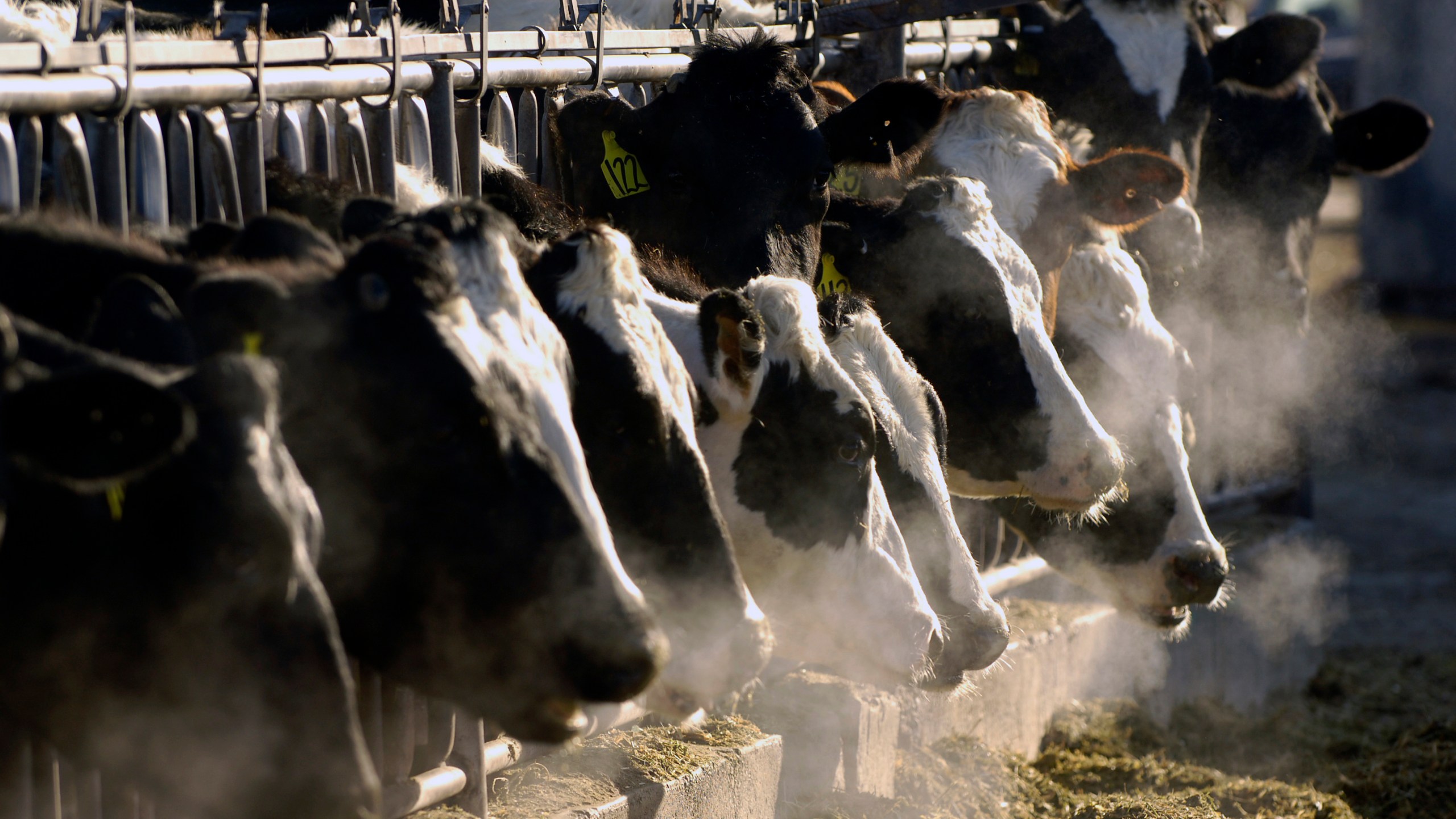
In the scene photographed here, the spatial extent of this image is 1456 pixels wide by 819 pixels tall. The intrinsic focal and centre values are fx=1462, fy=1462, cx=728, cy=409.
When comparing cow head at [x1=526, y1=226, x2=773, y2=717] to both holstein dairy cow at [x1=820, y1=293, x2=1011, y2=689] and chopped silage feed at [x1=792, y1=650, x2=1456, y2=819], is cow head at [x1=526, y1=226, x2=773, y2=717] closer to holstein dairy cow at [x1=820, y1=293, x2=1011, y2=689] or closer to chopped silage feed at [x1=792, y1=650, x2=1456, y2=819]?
Answer: holstein dairy cow at [x1=820, y1=293, x2=1011, y2=689]

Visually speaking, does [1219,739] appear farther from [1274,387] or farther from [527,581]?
[527,581]

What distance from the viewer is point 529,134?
3.90m

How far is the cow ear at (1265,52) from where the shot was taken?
20.4 feet

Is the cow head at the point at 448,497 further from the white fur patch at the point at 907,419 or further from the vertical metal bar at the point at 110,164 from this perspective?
the white fur patch at the point at 907,419

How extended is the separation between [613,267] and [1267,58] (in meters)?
4.50

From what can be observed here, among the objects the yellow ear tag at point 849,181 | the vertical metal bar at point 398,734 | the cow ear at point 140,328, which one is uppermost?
the cow ear at point 140,328

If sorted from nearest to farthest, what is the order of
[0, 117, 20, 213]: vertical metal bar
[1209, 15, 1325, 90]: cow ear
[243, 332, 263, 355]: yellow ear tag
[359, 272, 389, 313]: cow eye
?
[243, 332, 263, 355]: yellow ear tag, [359, 272, 389, 313]: cow eye, [0, 117, 20, 213]: vertical metal bar, [1209, 15, 1325, 90]: cow ear

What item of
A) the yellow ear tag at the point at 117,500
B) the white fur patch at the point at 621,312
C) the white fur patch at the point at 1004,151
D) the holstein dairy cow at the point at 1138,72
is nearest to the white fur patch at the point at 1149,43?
the holstein dairy cow at the point at 1138,72

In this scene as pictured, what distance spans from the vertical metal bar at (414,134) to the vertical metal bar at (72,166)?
2.92 ft

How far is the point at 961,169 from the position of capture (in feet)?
15.5

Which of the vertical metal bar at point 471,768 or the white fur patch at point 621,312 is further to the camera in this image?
the vertical metal bar at point 471,768

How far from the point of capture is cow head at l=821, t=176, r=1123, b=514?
407 centimetres

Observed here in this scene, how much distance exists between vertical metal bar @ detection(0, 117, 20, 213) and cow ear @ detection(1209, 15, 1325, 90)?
5.05 meters

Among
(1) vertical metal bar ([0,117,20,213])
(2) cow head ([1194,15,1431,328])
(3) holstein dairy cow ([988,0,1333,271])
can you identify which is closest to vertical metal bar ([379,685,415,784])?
(1) vertical metal bar ([0,117,20,213])
